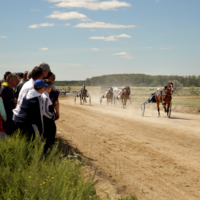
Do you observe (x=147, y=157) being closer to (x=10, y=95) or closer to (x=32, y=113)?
(x=32, y=113)

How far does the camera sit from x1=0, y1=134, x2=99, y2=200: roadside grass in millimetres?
3502

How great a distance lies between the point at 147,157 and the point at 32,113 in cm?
362

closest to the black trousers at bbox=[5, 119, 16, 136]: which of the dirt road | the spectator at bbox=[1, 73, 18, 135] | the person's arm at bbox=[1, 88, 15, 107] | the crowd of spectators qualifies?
the crowd of spectators

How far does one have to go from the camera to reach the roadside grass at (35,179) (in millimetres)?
3502

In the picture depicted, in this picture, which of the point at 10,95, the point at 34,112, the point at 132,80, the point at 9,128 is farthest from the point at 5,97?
the point at 132,80

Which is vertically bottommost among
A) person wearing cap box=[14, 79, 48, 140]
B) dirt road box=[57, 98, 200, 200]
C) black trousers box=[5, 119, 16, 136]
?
dirt road box=[57, 98, 200, 200]

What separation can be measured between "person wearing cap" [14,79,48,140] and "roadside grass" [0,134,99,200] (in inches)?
8.7

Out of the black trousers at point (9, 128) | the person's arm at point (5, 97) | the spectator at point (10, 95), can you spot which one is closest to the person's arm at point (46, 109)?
the black trousers at point (9, 128)

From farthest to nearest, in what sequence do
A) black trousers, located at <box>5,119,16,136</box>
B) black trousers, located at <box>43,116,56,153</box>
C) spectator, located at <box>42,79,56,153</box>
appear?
black trousers, located at <box>5,119,16,136</box> < black trousers, located at <box>43,116,56,153</box> < spectator, located at <box>42,79,56,153</box>

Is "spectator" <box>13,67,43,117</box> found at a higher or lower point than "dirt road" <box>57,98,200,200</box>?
higher

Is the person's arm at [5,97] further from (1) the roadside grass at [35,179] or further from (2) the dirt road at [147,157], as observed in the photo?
(2) the dirt road at [147,157]

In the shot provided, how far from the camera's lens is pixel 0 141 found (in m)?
5.12

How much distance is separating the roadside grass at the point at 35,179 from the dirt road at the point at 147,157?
1294 millimetres

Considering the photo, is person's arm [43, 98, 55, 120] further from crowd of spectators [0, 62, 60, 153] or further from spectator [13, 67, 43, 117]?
spectator [13, 67, 43, 117]
